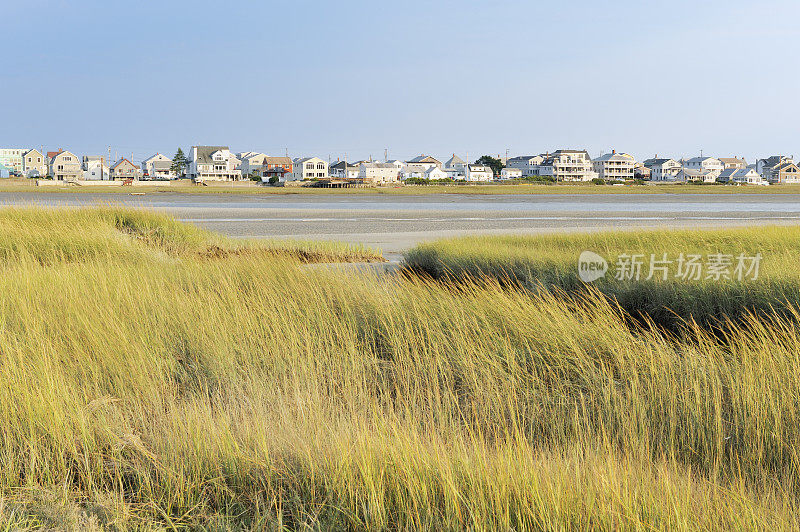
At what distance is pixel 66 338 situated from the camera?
4.70 m

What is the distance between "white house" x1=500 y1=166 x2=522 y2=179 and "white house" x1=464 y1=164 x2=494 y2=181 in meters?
2.92

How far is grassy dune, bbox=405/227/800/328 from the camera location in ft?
20.6

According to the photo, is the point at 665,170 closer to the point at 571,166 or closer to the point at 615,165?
the point at 615,165

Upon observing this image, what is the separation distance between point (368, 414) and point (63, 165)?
480ft

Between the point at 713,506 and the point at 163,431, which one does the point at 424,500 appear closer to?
the point at 713,506

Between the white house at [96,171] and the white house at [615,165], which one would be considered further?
the white house at [615,165]

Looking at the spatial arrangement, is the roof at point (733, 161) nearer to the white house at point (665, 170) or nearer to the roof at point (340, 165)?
the white house at point (665, 170)

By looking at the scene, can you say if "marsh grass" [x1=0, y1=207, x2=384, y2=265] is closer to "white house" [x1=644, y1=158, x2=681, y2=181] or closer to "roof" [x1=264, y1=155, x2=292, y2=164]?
"roof" [x1=264, y1=155, x2=292, y2=164]

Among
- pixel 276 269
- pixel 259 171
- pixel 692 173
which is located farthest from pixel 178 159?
pixel 276 269

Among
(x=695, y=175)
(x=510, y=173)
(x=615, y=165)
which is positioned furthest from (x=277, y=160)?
(x=695, y=175)

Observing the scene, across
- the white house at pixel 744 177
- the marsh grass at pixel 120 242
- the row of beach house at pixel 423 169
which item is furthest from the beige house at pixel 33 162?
the marsh grass at pixel 120 242

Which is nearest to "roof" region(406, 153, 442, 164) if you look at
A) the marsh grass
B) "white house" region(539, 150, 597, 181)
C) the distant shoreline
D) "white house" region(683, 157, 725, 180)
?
"white house" region(539, 150, 597, 181)

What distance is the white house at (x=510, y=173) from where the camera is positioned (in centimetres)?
14174

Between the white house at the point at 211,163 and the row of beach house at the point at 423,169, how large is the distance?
2.30 metres
